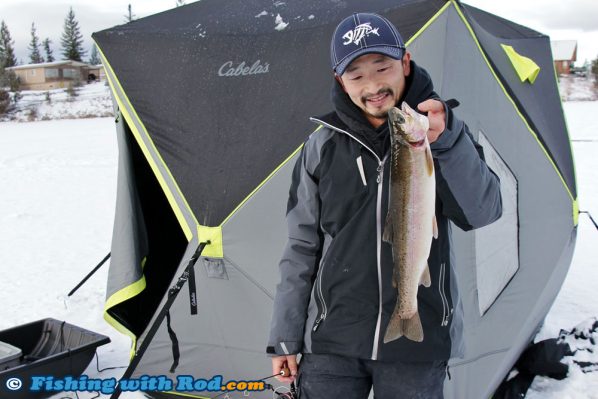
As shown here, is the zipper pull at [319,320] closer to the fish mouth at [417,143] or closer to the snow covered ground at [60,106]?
the fish mouth at [417,143]

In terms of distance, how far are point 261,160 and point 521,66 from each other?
1.93 m

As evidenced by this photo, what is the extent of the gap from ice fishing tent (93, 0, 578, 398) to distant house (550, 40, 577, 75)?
52.5 m

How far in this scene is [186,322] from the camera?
3.91m

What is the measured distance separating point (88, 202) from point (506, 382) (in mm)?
8671

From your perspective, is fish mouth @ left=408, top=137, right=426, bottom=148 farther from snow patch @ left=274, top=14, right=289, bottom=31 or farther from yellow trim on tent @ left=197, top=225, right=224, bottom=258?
snow patch @ left=274, top=14, right=289, bottom=31

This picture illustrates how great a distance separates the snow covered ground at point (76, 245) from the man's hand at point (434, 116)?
2637mm

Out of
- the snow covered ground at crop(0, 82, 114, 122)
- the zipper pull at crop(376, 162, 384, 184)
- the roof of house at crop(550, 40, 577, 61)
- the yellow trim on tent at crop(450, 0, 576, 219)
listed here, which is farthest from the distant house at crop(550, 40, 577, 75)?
the zipper pull at crop(376, 162, 384, 184)

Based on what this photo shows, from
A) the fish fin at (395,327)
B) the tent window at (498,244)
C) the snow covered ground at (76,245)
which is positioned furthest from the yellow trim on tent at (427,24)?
the snow covered ground at (76,245)

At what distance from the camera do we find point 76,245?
7824mm

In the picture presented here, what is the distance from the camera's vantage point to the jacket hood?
1.96 m

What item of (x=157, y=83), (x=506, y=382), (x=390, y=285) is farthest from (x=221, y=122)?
(x=506, y=382)

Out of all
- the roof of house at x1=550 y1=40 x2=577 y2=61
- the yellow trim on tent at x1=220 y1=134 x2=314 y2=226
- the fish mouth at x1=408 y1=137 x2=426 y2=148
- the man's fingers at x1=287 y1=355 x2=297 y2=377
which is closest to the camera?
the fish mouth at x1=408 y1=137 x2=426 y2=148

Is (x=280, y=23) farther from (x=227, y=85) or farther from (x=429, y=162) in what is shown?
(x=429, y=162)

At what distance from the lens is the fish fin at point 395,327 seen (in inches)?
74.1
